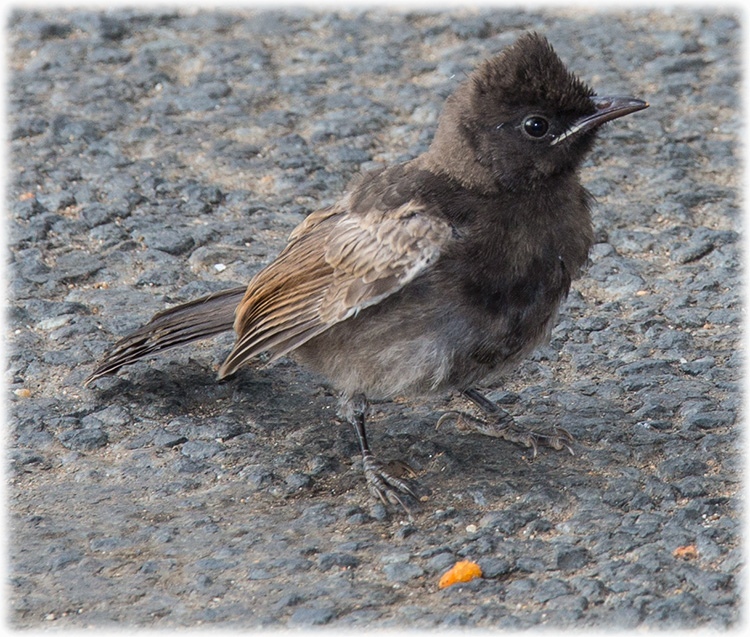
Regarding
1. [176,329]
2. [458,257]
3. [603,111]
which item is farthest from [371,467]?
[603,111]

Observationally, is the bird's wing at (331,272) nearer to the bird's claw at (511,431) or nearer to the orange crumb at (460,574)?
the bird's claw at (511,431)

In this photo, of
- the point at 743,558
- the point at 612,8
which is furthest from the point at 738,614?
the point at 612,8

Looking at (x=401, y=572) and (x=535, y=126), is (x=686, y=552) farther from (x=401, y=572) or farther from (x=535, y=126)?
(x=535, y=126)

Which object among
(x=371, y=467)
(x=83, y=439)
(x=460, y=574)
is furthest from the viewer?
(x=83, y=439)

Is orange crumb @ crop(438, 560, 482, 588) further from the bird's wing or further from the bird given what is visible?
the bird's wing

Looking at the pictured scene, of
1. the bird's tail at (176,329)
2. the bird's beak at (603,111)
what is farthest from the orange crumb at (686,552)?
the bird's tail at (176,329)
